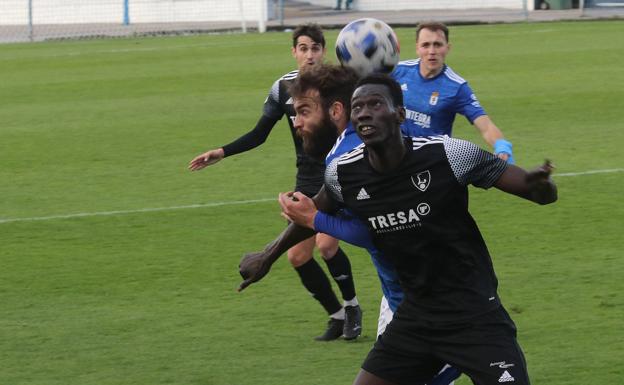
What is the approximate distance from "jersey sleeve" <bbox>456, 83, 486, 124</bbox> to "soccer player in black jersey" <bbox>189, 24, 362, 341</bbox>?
1.05 m

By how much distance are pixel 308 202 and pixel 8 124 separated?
1264 centimetres

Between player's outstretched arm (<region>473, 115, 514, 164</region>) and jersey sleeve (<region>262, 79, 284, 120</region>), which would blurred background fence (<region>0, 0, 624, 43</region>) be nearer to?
player's outstretched arm (<region>473, 115, 514, 164</region>)

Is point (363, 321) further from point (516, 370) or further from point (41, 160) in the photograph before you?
point (41, 160)

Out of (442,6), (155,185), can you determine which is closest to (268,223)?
(155,185)

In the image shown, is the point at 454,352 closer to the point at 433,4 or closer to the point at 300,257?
the point at 300,257

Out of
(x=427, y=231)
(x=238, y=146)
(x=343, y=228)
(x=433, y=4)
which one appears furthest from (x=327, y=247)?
(x=433, y=4)

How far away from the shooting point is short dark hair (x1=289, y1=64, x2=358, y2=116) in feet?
18.0

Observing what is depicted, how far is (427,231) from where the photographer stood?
16.5ft

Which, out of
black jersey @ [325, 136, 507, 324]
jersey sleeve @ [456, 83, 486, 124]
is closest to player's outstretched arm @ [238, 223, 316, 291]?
black jersey @ [325, 136, 507, 324]

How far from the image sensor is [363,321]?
8.27m

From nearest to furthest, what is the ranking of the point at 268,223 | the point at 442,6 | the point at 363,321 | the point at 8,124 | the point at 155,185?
the point at 363,321 → the point at 268,223 → the point at 155,185 → the point at 8,124 → the point at 442,6

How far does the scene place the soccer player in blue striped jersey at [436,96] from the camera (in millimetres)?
8555

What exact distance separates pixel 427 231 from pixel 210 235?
5.92 metres

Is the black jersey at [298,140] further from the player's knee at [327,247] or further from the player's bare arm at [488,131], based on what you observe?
the player's bare arm at [488,131]
